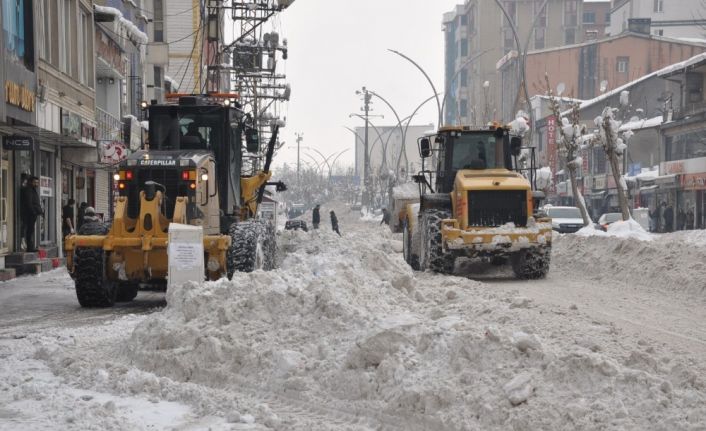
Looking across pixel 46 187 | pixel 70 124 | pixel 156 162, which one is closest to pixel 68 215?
pixel 46 187

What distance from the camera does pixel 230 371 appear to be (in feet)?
26.7

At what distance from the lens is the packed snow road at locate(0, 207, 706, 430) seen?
6488 mm

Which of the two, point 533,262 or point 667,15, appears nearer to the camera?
point 533,262

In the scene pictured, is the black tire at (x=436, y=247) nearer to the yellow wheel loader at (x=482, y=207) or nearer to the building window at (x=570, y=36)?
the yellow wheel loader at (x=482, y=207)

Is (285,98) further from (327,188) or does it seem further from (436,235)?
(327,188)

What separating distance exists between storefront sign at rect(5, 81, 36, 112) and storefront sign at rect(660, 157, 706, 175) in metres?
36.5

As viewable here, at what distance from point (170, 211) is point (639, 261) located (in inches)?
370

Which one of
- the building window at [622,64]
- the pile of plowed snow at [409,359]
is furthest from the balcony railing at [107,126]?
the building window at [622,64]

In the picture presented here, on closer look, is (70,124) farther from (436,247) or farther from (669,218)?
(669,218)

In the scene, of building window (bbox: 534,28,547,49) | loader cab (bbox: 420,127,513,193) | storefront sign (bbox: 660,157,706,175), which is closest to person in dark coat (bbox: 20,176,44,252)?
loader cab (bbox: 420,127,513,193)

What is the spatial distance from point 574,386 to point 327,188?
14287cm

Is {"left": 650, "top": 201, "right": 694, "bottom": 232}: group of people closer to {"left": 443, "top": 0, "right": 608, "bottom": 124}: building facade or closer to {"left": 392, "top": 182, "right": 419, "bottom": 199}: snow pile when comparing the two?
{"left": 392, "top": 182, "right": 419, "bottom": 199}: snow pile

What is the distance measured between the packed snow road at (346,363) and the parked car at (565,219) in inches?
1116

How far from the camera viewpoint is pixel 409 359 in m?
7.29
